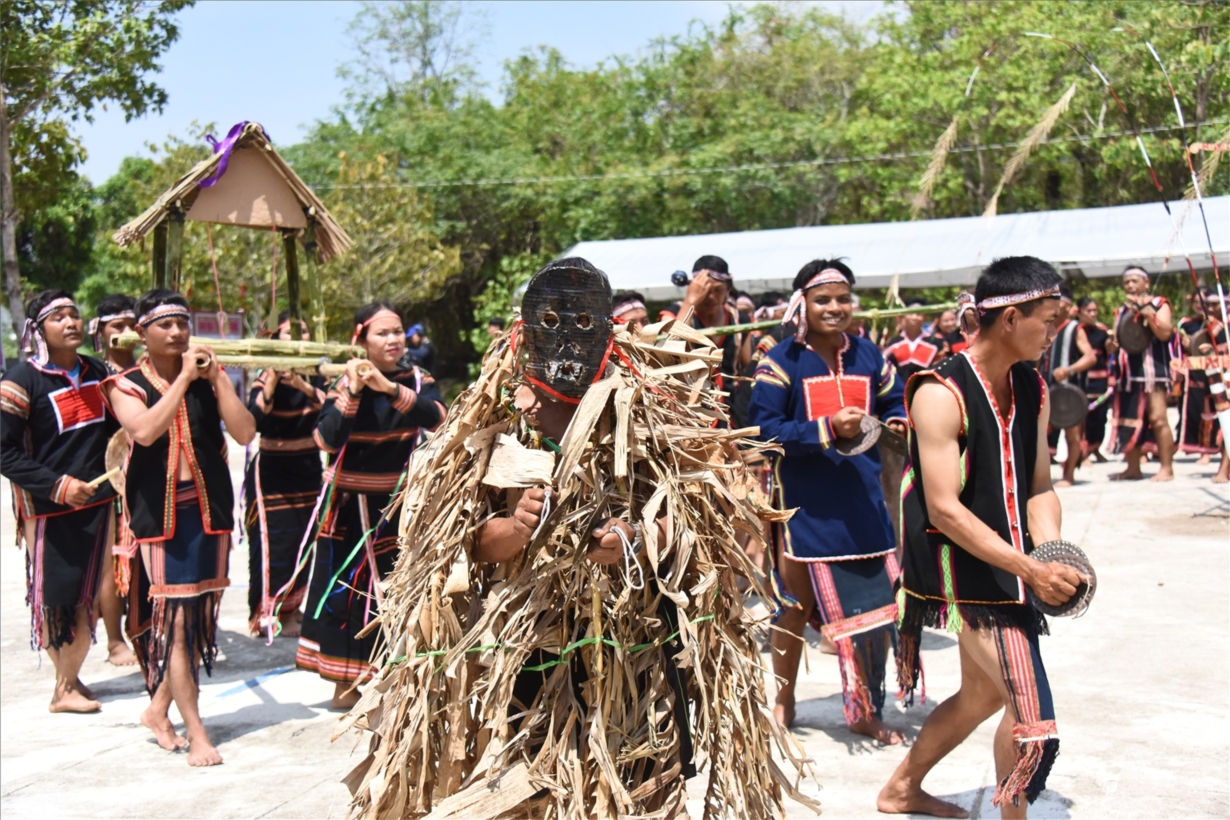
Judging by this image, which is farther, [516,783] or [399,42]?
[399,42]

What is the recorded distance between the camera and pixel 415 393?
566cm

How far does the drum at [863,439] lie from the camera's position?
492 cm

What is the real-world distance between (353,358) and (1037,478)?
10.5ft

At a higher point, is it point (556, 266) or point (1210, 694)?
point (556, 266)

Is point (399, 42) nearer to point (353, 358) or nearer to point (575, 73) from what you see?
point (575, 73)

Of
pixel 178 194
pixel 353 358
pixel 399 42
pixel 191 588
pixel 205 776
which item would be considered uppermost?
pixel 399 42

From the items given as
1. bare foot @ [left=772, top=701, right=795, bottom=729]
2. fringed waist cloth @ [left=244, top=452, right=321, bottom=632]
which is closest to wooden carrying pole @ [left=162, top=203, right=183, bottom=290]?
fringed waist cloth @ [left=244, top=452, right=321, bottom=632]

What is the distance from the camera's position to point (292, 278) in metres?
6.23

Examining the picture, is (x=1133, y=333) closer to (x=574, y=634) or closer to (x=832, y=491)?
(x=832, y=491)

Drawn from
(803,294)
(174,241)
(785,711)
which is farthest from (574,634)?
(174,241)

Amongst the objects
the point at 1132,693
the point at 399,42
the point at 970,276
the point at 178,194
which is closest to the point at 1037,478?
the point at 1132,693

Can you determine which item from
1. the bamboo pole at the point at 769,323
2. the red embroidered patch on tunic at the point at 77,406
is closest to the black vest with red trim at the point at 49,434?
the red embroidered patch on tunic at the point at 77,406

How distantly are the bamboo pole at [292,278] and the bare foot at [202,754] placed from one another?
2.08 metres

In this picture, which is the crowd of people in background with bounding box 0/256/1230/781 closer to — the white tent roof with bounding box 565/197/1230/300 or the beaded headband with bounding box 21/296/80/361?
the beaded headband with bounding box 21/296/80/361
